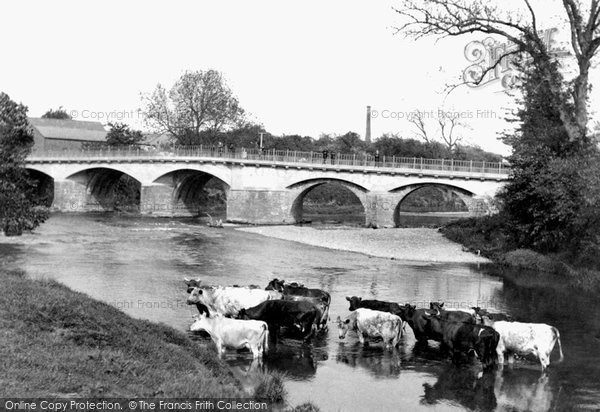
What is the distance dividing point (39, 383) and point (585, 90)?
2666 cm

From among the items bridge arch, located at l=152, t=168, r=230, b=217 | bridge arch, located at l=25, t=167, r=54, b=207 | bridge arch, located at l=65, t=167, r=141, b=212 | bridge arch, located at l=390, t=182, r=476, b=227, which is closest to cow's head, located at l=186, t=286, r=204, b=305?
bridge arch, located at l=390, t=182, r=476, b=227

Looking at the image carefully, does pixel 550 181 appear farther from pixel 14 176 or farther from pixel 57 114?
pixel 57 114

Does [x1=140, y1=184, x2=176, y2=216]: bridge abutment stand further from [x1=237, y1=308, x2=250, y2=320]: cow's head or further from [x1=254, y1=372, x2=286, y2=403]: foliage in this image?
[x1=254, y1=372, x2=286, y2=403]: foliage

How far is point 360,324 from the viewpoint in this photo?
16484mm

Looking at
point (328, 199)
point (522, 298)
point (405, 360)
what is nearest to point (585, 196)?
point (522, 298)

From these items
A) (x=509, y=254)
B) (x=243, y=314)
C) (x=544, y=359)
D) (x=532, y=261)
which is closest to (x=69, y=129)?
(x=509, y=254)

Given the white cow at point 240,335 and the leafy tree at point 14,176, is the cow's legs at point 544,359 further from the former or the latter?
the leafy tree at point 14,176

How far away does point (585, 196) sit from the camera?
28.7 m

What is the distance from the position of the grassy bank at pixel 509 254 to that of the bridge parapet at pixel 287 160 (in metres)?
5.40

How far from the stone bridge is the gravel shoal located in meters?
5.50

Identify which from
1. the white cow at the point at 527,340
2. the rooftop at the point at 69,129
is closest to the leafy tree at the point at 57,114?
the rooftop at the point at 69,129

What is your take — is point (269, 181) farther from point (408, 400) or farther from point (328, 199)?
point (408, 400)

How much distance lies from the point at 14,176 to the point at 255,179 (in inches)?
1106

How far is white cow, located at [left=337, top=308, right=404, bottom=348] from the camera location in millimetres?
16188
